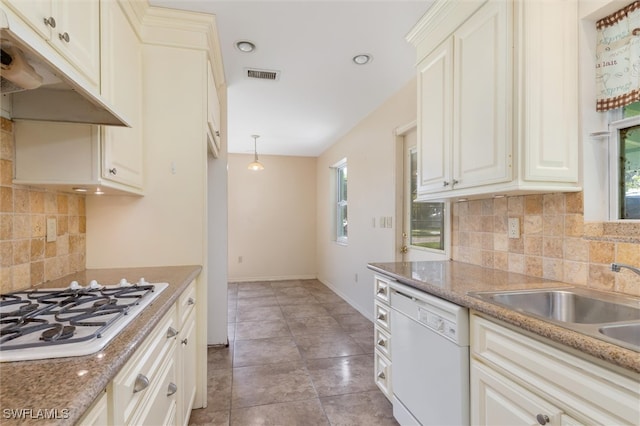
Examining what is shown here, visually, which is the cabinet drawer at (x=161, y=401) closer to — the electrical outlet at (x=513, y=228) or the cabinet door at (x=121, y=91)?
the cabinet door at (x=121, y=91)

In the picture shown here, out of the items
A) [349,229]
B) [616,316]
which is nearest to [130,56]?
[616,316]

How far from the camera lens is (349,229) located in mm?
4570

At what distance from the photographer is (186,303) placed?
1.74 meters

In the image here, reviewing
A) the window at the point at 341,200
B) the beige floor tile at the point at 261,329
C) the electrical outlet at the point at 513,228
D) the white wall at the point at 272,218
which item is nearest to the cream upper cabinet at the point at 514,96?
the electrical outlet at the point at 513,228

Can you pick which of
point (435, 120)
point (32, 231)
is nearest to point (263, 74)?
point (435, 120)

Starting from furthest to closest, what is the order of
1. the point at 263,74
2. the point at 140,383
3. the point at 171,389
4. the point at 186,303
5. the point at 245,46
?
1. the point at 263,74
2. the point at 245,46
3. the point at 186,303
4. the point at 171,389
5. the point at 140,383

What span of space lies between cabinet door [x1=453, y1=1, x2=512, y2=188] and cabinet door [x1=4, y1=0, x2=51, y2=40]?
177 centimetres

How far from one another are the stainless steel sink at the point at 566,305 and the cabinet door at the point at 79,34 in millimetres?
1845

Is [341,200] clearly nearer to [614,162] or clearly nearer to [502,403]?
[614,162]

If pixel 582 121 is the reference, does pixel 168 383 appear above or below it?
below

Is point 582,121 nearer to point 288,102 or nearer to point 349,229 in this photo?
point 288,102

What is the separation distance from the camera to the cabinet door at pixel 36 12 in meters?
0.88

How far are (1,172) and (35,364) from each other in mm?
995

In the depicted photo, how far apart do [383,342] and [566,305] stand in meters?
1.03
